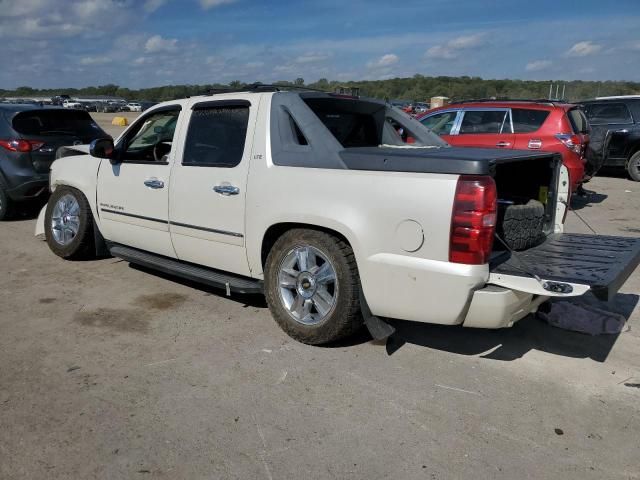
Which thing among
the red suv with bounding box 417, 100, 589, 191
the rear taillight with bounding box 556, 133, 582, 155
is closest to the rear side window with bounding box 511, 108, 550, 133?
the red suv with bounding box 417, 100, 589, 191

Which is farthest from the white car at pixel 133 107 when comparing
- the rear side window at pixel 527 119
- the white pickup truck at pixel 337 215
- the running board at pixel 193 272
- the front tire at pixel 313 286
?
the front tire at pixel 313 286

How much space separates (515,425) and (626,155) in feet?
40.6

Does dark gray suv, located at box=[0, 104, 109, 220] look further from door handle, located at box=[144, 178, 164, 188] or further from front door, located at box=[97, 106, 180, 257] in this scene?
door handle, located at box=[144, 178, 164, 188]

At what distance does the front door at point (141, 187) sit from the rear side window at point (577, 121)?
681cm

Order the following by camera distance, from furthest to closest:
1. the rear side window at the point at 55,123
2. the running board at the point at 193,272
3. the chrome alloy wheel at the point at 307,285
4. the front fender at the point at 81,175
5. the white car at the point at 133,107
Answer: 1. the white car at the point at 133,107
2. the rear side window at the point at 55,123
3. the front fender at the point at 81,175
4. the running board at the point at 193,272
5. the chrome alloy wheel at the point at 307,285

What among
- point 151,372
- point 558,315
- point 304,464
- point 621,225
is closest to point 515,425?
point 304,464

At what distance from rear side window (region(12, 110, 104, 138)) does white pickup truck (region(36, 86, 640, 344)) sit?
9.99ft

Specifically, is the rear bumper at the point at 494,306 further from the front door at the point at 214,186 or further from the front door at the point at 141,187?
the front door at the point at 141,187

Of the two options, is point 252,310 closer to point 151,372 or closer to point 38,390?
point 151,372

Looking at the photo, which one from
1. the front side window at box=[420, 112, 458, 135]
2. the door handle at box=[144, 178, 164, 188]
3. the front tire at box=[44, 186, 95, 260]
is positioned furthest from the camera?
the front side window at box=[420, 112, 458, 135]

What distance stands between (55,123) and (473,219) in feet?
23.9

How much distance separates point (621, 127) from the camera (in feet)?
44.0

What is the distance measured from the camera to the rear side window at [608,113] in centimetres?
1353

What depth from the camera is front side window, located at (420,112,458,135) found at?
401 inches
